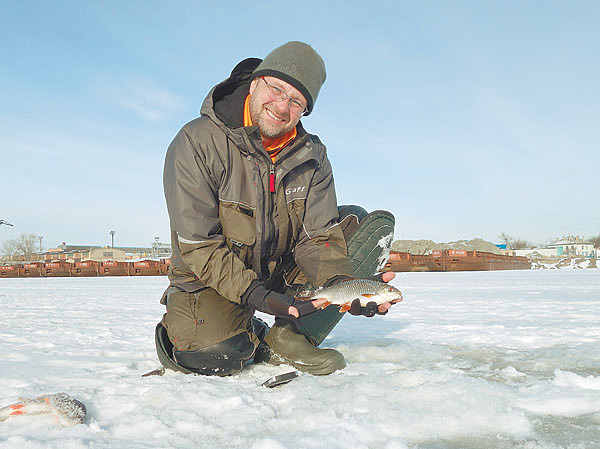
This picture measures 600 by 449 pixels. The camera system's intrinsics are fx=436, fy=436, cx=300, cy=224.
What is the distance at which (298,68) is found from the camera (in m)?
2.51

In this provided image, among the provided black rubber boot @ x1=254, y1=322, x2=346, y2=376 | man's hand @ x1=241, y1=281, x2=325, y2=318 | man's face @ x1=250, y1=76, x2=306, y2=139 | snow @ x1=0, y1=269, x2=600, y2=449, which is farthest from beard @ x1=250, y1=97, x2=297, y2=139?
snow @ x1=0, y1=269, x2=600, y2=449

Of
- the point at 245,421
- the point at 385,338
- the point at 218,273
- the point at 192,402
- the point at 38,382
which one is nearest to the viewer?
the point at 245,421

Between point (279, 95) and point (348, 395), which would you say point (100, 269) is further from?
point (348, 395)

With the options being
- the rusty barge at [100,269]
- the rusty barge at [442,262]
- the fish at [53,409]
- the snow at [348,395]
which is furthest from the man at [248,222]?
Answer: the rusty barge at [100,269]

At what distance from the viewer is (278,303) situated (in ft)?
7.21

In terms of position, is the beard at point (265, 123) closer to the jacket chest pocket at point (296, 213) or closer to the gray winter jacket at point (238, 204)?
the gray winter jacket at point (238, 204)

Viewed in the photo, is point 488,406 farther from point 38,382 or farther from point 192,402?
point 38,382

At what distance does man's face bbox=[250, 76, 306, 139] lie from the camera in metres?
2.55

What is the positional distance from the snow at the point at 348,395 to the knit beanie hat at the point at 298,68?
1.62 m

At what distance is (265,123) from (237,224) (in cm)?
Answer: 62

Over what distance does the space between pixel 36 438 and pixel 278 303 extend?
44.6 inches

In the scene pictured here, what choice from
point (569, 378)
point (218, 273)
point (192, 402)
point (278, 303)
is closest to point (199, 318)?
point (218, 273)

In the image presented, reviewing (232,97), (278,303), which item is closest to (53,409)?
(278,303)

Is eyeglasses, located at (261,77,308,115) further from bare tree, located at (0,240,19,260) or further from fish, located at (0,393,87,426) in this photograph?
bare tree, located at (0,240,19,260)
